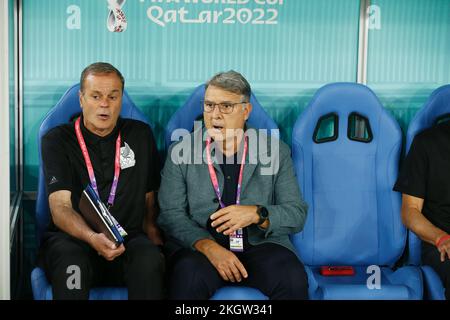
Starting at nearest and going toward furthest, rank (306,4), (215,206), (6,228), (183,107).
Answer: (6,228) → (215,206) → (183,107) → (306,4)

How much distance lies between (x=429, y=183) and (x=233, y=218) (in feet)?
2.94

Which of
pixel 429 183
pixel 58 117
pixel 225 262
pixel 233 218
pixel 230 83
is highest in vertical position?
pixel 230 83

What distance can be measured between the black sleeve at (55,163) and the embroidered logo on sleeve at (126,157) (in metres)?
0.22

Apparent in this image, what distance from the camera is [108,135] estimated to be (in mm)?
2879

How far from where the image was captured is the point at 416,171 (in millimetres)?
2926

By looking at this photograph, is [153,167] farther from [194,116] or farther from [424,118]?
[424,118]

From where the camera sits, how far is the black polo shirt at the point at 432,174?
2910 mm

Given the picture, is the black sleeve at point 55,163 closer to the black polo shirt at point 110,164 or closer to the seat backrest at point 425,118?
the black polo shirt at point 110,164

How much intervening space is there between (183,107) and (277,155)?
52cm

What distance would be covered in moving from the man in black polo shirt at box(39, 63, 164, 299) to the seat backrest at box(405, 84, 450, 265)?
3.71 ft

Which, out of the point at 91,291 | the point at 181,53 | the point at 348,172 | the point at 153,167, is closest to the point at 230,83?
the point at 153,167
